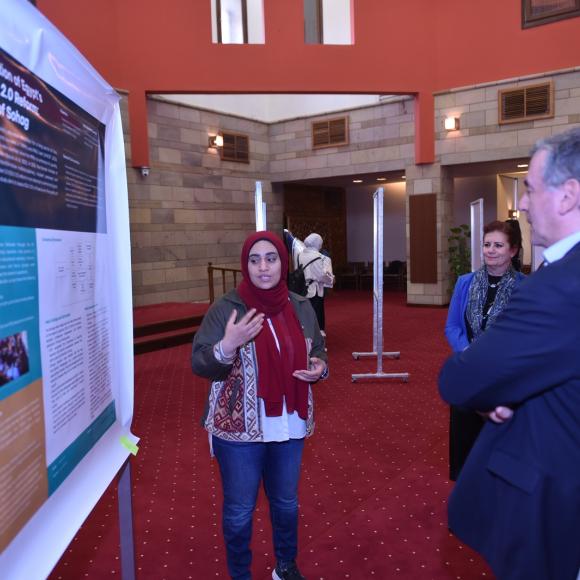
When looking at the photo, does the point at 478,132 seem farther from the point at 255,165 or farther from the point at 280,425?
the point at 280,425

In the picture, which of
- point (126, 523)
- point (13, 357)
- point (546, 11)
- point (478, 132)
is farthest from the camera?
point (478, 132)

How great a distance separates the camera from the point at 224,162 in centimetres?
1169

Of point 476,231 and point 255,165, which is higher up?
point 255,165

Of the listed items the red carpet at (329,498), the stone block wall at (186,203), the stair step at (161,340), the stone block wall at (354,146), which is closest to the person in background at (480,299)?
the red carpet at (329,498)

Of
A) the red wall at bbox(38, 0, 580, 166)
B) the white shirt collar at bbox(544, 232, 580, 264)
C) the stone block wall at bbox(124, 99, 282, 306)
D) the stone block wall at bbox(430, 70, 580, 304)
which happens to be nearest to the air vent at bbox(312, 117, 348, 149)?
the stone block wall at bbox(124, 99, 282, 306)

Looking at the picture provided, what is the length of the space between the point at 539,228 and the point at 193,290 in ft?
33.4

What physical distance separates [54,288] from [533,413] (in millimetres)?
1061

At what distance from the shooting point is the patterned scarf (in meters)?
2.72

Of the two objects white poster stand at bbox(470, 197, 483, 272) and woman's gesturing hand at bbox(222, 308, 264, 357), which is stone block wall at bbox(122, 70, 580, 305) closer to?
white poster stand at bbox(470, 197, 483, 272)

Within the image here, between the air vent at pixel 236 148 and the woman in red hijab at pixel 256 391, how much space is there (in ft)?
32.9

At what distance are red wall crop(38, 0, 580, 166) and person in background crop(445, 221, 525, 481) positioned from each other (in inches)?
281

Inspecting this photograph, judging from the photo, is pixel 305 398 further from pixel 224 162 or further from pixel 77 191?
pixel 224 162

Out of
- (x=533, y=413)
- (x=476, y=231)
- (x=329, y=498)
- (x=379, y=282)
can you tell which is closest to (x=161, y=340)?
(x=379, y=282)

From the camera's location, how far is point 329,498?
3156mm
